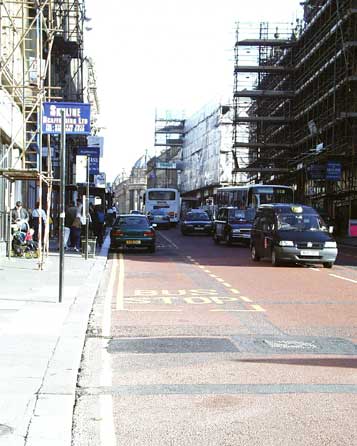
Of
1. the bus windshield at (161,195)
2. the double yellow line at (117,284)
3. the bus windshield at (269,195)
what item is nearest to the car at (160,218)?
the bus windshield at (161,195)

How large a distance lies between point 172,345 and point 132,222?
20883mm

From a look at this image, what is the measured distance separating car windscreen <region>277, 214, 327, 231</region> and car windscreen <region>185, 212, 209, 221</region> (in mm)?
25338

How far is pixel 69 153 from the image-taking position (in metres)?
44.3

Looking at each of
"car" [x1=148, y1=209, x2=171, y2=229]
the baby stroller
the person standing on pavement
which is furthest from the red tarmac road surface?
"car" [x1=148, y1=209, x2=171, y2=229]

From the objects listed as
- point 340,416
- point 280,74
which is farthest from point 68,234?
point 280,74

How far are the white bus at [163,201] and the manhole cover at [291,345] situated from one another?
5820 cm

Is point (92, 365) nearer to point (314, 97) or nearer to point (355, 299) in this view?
point (355, 299)

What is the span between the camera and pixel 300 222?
22750 millimetres

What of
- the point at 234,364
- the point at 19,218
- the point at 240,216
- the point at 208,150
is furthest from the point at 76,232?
the point at 208,150

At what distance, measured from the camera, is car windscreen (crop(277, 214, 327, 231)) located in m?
22.5

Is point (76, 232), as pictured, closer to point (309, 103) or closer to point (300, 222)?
point (300, 222)

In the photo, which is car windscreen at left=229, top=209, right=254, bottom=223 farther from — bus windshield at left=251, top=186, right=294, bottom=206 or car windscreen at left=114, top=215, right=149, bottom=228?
car windscreen at left=114, top=215, right=149, bottom=228

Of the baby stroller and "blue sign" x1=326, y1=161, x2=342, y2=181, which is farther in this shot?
"blue sign" x1=326, y1=161, x2=342, y2=181

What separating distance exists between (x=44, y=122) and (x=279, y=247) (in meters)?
9.07
